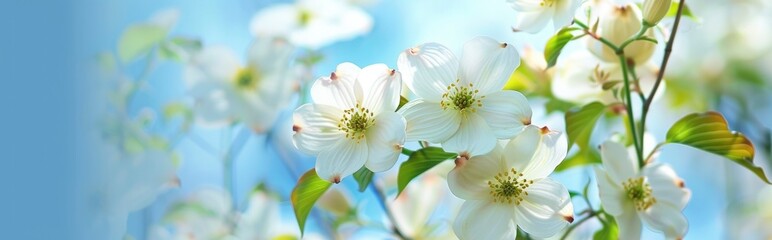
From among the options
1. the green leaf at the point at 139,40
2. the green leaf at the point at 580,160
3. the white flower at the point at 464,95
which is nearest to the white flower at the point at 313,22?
the green leaf at the point at 139,40

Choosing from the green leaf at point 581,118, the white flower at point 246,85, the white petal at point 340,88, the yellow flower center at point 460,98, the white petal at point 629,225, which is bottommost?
the white petal at point 629,225

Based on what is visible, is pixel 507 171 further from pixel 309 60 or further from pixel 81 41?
pixel 81 41

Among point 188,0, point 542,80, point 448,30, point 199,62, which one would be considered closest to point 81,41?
point 188,0

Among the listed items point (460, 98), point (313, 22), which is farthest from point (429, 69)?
point (313, 22)

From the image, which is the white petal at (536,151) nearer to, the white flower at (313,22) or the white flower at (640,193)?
the white flower at (640,193)

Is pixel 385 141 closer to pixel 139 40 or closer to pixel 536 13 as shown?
pixel 536 13
